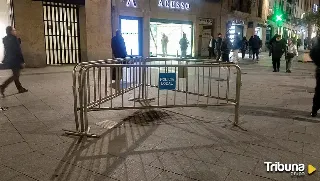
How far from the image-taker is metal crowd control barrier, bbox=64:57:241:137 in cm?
502

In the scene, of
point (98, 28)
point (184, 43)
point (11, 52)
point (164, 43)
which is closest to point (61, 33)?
point (98, 28)

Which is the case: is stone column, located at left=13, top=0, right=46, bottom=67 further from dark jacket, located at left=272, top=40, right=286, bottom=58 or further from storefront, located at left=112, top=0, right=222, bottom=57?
dark jacket, located at left=272, top=40, right=286, bottom=58

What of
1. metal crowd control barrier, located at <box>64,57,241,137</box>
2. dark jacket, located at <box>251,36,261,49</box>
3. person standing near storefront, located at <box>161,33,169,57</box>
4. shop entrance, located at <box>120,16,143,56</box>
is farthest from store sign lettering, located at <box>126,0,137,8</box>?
metal crowd control barrier, located at <box>64,57,241,137</box>

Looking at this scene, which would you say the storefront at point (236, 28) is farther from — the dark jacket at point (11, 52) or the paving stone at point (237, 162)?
the paving stone at point (237, 162)

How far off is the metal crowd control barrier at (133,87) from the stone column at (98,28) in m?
7.84

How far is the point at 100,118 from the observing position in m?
6.02

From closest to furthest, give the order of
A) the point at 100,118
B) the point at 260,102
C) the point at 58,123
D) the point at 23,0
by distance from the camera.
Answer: the point at 58,123
the point at 100,118
the point at 260,102
the point at 23,0

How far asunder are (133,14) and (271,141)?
15.3 meters

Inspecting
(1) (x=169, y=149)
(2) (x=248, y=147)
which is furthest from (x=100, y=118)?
(2) (x=248, y=147)

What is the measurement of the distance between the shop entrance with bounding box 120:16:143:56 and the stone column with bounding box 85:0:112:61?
5.49 feet

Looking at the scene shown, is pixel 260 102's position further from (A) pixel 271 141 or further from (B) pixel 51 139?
(B) pixel 51 139

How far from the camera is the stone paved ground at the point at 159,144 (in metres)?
3.65

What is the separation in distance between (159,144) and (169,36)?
1936 cm

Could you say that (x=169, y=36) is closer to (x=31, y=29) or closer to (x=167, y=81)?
(x=31, y=29)
